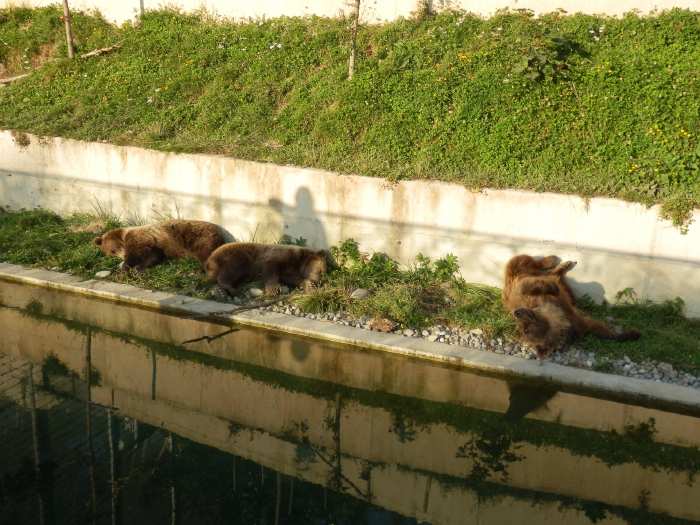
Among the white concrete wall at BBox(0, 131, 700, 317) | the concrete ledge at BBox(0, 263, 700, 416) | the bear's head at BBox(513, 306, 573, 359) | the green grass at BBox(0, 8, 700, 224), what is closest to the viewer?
the concrete ledge at BBox(0, 263, 700, 416)

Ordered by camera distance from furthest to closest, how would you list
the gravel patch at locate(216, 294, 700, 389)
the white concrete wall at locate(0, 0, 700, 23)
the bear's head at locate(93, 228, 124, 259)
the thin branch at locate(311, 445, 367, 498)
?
the white concrete wall at locate(0, 0, 700, 23) → the bear's head at locate(93, 228, 124, 259) → the gravel patch at locate(216, 294, 700, 389) → the thin branch at locate(311, 445, 367, 498)

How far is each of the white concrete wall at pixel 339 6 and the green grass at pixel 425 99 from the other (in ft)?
0.80

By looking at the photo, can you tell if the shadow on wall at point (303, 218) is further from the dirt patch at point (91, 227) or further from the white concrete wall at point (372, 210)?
the dirt patch at point (91, 227)

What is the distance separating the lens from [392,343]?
693 centimetres

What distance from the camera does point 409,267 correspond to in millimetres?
8336

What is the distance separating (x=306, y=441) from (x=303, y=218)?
3749mm

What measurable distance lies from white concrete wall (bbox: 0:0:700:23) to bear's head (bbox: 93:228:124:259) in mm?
6009

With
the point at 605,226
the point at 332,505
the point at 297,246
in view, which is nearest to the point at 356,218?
the point at 297,246

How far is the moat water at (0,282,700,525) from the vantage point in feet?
16.5

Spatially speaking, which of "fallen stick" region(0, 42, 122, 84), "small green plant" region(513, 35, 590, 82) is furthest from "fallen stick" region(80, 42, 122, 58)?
"small green plant" region(513, 35, 590, 82)

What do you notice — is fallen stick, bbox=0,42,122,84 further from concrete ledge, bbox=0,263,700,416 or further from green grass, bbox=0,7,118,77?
concrete ledge, bbox=0,263,700,416

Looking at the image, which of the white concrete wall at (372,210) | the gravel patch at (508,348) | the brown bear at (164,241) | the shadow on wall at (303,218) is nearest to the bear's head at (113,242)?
the brown bear at (164,241)

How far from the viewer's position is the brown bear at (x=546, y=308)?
6.63 m

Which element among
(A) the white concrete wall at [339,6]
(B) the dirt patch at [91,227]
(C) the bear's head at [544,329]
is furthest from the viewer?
(A) the white concrete wall at [339,6]
